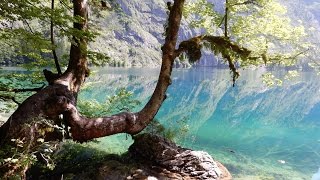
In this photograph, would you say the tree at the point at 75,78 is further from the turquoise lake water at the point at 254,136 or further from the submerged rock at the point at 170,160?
the turquoise lake water at the point at 254,136

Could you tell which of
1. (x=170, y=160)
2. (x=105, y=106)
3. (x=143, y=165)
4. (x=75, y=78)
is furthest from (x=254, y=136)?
(x=75, y=78)

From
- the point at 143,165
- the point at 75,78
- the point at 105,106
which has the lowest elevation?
the point at 143,165

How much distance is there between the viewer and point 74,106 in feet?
27.6

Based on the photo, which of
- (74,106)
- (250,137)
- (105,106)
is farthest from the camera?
(250,137)

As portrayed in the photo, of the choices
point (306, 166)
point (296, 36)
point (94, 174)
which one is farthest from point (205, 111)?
point (94, 174)

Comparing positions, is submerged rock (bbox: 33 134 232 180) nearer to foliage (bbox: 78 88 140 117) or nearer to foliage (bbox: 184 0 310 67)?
foliage (bbox: 78 88 140 117)

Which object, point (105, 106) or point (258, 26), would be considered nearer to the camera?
point (105, 106)

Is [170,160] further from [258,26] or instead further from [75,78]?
[258,26]

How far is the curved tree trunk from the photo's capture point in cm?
706

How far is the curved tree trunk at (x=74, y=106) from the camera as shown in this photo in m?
7.06

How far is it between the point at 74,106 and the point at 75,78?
1.45 m

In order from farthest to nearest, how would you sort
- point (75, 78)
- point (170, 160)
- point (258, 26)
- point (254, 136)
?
point (254, 136)
point (258, 26)
point (170, 160)
point (75, 78)

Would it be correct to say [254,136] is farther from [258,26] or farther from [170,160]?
[170,160]

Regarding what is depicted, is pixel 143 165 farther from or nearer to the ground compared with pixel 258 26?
nearer to the ground
